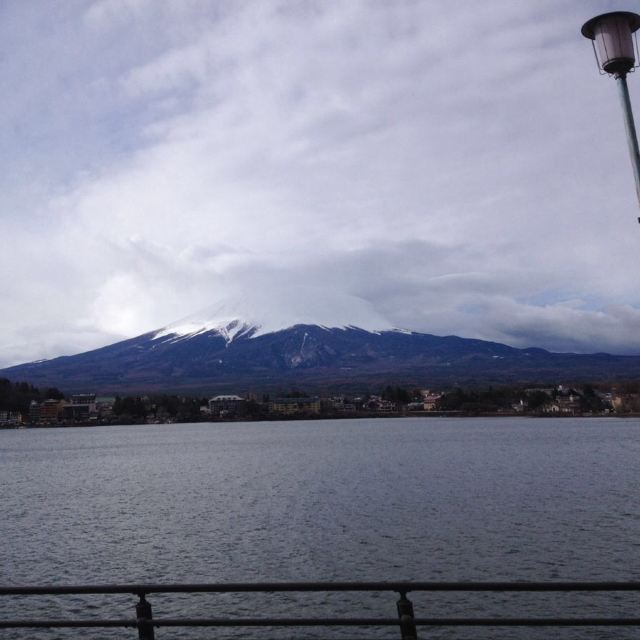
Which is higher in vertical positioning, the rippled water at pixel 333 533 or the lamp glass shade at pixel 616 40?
the lamp glass shade at pixel 616 40

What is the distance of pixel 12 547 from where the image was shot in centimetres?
2792

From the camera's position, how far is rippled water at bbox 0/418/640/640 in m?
18.4

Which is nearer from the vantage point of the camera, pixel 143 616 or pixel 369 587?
pixel 369 587

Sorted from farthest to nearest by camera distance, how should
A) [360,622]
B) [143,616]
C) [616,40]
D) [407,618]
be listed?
[616,40]
[143,616]
[360,622]
[407,618]

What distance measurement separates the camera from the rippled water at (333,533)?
723 inches

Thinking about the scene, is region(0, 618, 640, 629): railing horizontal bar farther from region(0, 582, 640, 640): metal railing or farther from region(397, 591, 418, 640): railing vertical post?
region(397, 591, 418, 640): railing vertical post

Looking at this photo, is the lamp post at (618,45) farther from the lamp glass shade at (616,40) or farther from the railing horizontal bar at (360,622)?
the railing horizontal bar at (360,622)

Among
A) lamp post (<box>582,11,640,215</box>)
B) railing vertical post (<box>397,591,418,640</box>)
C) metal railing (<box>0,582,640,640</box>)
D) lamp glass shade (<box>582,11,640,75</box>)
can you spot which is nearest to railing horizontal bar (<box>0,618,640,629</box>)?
metal railing (<box>0,582,640,640</box>)

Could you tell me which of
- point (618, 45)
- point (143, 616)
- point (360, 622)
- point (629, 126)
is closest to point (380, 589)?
point (360, 622)

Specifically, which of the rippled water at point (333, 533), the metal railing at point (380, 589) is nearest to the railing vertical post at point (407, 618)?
the metal railing at point (380, 589)

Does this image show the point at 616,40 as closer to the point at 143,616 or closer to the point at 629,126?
the point at 629,126

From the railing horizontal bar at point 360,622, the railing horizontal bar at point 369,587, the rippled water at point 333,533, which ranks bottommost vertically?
the rippled water at point 333,533

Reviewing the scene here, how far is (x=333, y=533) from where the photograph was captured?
92.6ft

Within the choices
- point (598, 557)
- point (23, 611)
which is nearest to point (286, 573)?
point (23, 611)
